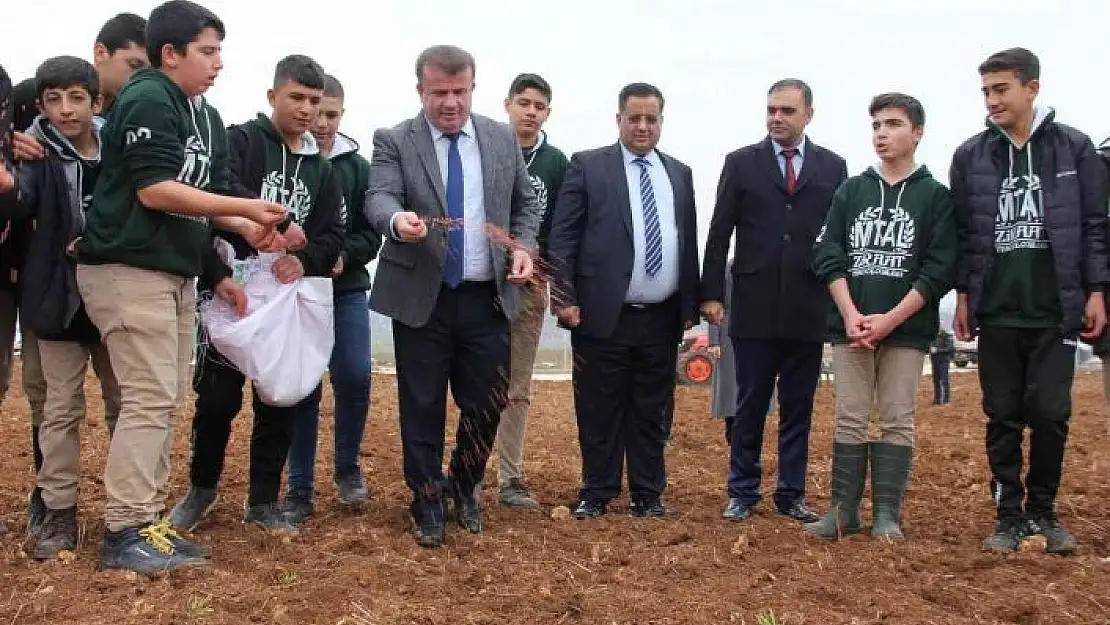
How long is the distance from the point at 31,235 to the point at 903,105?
379 centimetres

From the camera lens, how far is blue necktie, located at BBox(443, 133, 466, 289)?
4.64 m

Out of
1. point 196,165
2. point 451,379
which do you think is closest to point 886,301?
point 451,379

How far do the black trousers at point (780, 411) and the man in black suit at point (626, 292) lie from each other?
1.29 ft

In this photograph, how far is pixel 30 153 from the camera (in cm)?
405

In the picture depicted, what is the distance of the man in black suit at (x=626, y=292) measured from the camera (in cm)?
529

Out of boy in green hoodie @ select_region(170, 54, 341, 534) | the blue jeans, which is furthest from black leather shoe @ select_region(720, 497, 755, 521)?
boy in green hoodie @ select_region(170, 54, 341, 534)

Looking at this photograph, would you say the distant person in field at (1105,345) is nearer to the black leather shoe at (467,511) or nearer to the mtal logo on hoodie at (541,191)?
the mtal logo on hoodie at (541,191)

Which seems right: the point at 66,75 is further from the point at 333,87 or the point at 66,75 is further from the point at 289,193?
the point at 333,87

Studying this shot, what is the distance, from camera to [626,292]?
5262 millimetres

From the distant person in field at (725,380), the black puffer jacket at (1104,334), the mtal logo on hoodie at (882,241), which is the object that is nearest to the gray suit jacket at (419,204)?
the mtal logo on hoodie at (882,241)

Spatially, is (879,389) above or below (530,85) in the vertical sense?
below

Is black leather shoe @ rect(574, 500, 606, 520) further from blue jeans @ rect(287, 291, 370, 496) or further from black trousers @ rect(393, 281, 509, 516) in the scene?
Answer: blue jeans @ rect(287, 291, 370, 496)

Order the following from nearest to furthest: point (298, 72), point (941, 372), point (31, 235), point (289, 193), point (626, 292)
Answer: point (31, 235)
point (298, 72)
point (289, 193)
point (626, 292)
point (941, 372)

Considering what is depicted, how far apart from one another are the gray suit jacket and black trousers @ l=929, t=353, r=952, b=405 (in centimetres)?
1030
